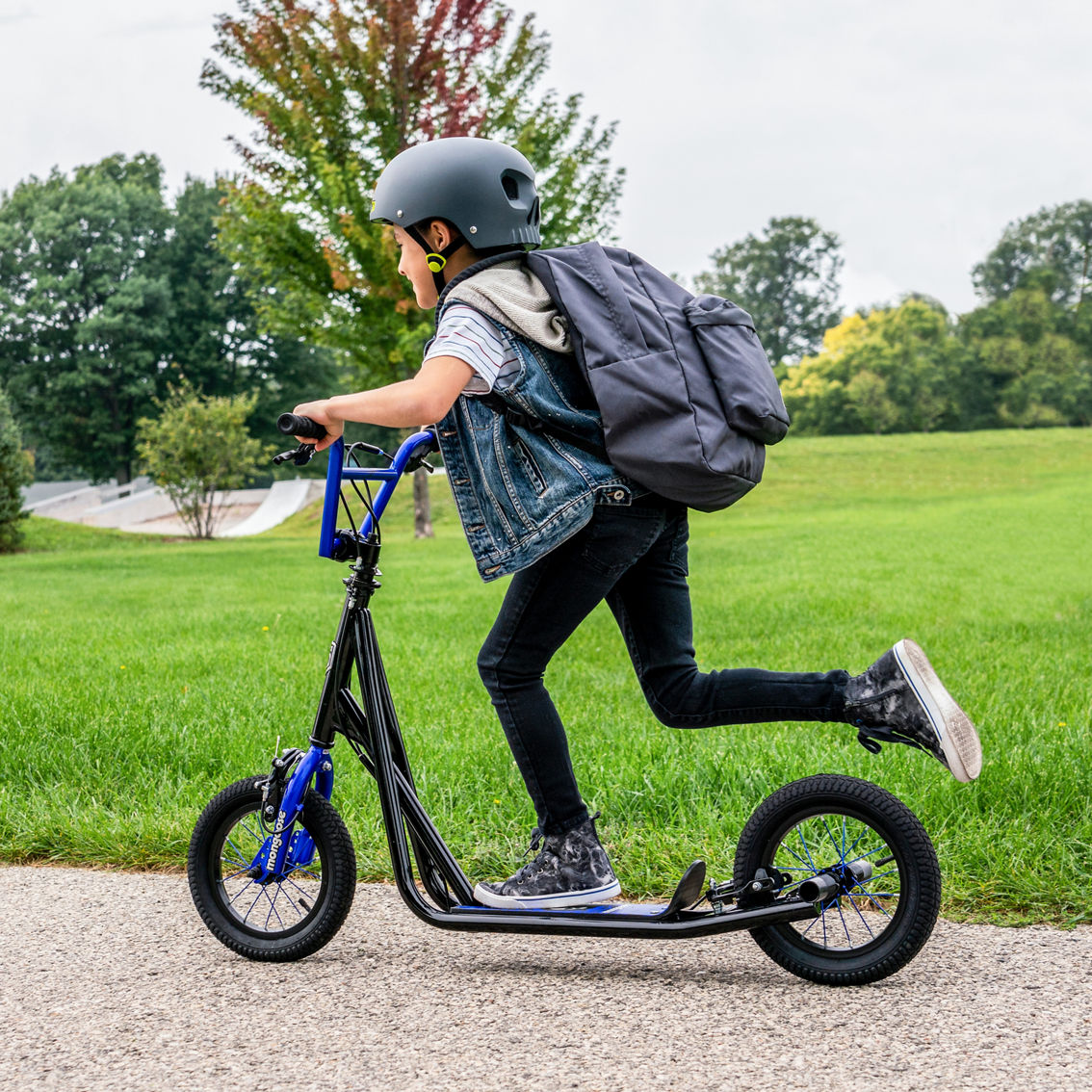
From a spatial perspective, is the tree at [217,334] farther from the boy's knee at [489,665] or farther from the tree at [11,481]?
the boy's knee at [489,665]

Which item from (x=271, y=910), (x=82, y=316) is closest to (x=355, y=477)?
(x=271, y=910)

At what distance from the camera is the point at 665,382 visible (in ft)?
8.20

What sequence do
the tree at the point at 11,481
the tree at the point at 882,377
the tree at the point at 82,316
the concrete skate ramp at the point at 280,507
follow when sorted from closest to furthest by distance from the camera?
the tree at the point at 11,481 < the concrete skate ramp at the point at 280,507 < the tree at the point at 82,316 < the tree at the point at 882,377

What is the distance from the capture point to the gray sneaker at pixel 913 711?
2445 millimetres

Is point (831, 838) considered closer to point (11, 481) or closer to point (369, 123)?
point (369, 123)

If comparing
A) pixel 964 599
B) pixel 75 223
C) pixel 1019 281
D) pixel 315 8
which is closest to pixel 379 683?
pixel 964 599

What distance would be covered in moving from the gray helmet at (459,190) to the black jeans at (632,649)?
2.22ft

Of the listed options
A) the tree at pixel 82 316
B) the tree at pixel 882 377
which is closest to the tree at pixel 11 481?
the tree at pixel 82 316

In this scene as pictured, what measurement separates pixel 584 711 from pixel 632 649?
2.68 m

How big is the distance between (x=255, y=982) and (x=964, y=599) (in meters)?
8.45

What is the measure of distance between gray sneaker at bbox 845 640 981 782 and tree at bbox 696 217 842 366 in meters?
85.3

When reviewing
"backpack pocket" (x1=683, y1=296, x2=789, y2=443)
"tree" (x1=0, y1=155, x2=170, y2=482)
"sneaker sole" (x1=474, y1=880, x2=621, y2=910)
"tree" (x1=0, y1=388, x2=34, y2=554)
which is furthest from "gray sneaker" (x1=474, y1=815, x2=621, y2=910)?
"tree" (x1=0, y1=155, x2=170, y2=482)

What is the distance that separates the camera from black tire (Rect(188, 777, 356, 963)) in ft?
8.93

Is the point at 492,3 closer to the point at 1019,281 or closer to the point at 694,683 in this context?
the point at 694,683
